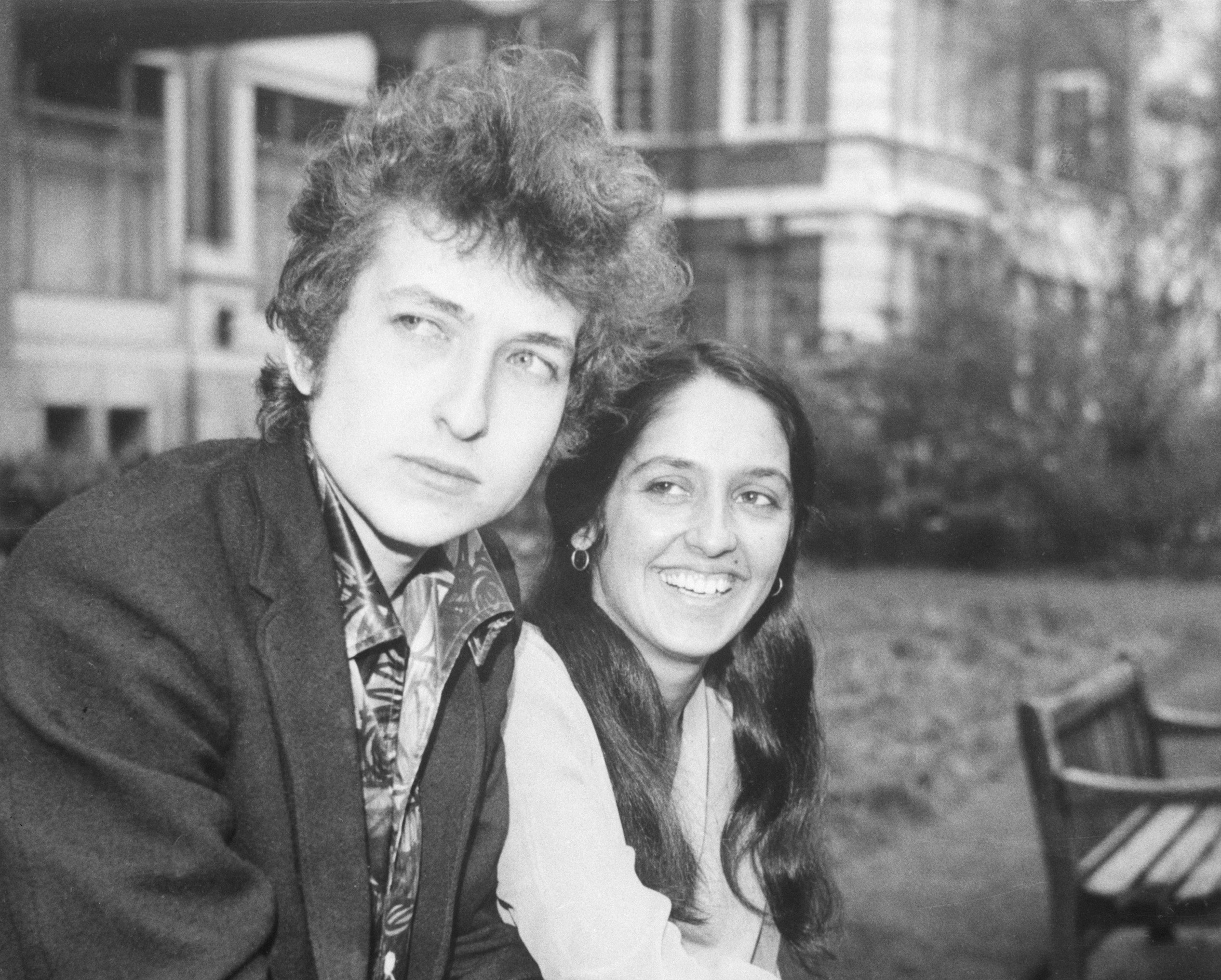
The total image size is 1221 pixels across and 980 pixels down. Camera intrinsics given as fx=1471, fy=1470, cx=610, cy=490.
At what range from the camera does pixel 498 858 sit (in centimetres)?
192

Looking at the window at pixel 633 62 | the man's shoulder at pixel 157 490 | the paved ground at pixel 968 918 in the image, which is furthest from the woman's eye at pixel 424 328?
the window at pixel 633 62

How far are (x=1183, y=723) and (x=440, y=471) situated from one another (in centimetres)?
363

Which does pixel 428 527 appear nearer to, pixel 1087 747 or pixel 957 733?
pixel 1087 747

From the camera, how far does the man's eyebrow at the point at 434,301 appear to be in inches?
65.8

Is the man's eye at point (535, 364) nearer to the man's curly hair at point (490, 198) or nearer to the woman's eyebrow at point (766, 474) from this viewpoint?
the man's curly hair at point (490, 198)

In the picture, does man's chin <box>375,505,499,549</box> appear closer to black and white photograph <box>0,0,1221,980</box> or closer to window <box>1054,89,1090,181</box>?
black and white photograph <box>0,0,1221,980</box>

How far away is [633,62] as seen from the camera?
11.1 meters

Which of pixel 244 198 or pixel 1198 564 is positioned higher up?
pixel 244 198

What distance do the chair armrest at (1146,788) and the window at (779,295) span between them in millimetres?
8871

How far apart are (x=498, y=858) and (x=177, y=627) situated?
0.61m

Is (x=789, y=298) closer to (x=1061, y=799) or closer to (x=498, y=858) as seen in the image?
(x=1061, y=799)

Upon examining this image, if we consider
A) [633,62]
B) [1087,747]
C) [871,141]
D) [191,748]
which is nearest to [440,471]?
[191,748]

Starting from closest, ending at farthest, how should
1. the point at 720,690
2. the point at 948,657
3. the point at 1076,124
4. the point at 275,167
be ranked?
1. the point at 720,690
2. the point at 275,167
3. the point at 948,657
4. the point at 1076,124

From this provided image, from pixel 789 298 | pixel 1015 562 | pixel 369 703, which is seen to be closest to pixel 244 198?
pixel 369 703
